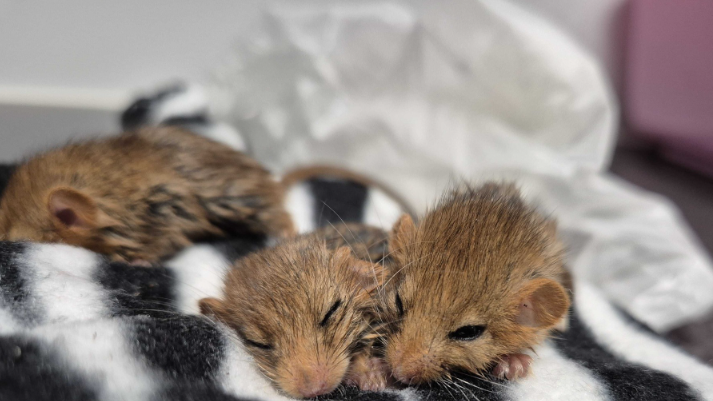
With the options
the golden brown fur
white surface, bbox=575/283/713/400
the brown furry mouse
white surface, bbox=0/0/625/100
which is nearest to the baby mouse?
white surface, bbox=575/283/713/400

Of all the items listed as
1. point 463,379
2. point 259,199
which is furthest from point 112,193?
point 463,379

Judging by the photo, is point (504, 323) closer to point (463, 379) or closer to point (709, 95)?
point (463, 379)

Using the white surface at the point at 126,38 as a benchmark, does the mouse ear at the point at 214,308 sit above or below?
below

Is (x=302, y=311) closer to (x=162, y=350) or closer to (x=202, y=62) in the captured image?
(x=162, y=350)

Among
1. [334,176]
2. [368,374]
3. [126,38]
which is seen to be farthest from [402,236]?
[126,38]

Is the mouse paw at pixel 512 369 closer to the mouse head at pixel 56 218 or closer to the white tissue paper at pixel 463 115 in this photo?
the white tissue paper at pixel 463 115

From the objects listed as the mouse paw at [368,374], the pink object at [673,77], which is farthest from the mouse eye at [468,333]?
the pink object at [673,77]
